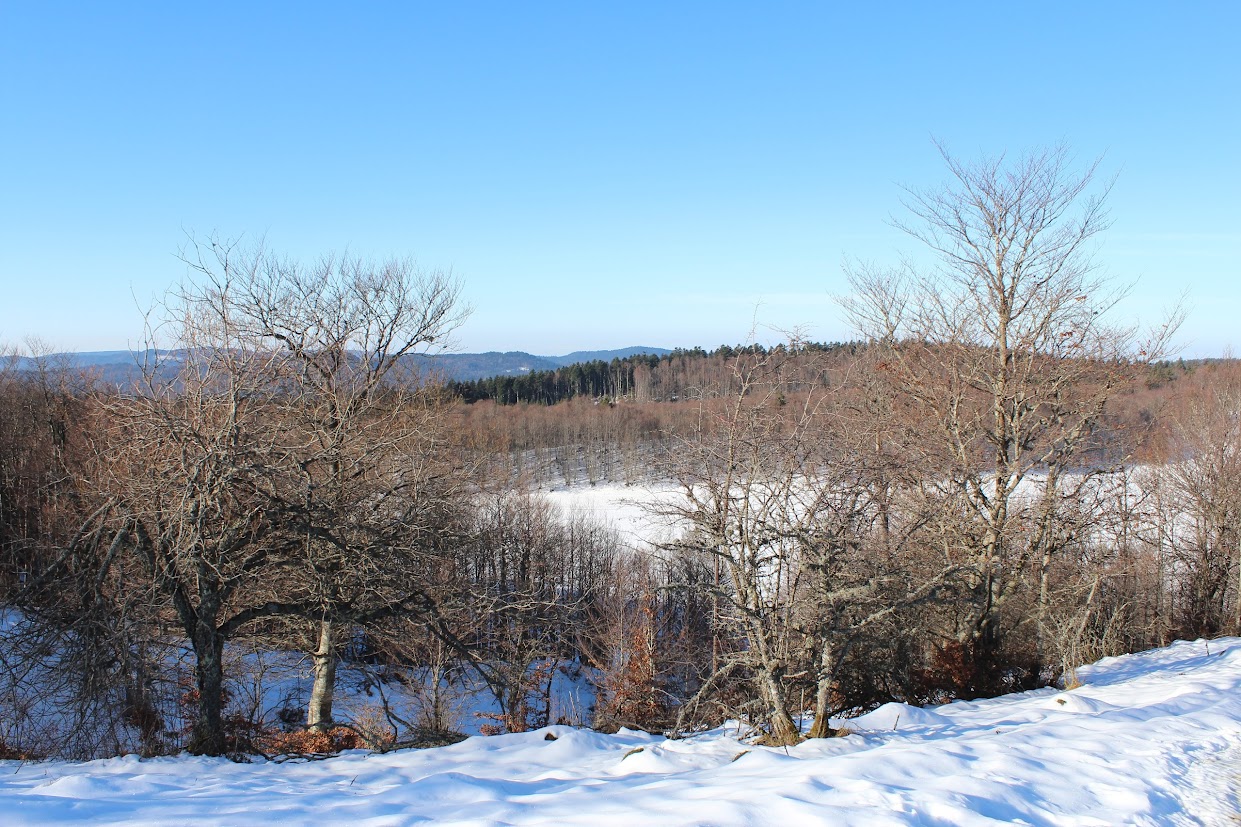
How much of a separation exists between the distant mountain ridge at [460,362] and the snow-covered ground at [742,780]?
5.31m

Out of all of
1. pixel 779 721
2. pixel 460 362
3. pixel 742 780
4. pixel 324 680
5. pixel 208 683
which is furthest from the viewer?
pixel 460 362

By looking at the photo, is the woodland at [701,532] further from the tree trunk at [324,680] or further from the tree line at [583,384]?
the tree line at [583,384]

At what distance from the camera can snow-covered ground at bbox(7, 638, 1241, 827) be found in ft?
13.9

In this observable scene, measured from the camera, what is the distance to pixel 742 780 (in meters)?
4.97

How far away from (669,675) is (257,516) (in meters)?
16.8

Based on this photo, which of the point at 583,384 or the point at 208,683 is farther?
the point at 583,384

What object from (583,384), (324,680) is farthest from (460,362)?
(324,680)

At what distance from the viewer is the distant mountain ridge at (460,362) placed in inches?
690

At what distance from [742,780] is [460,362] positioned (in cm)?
5923

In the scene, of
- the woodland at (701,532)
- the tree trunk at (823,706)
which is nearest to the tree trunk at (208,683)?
the woodland at (701,532)

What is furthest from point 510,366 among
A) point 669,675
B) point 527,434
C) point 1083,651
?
point 1083,651

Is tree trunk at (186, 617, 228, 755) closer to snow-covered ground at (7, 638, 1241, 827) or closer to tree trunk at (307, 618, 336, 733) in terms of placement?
snow-covered ground at (7, 638, 1241, 827)

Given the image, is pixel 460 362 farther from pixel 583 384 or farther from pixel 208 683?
pixel 208 683

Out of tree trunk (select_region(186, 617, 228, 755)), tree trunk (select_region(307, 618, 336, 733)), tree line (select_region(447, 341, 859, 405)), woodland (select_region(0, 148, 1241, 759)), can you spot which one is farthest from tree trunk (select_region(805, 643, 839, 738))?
tree line (select_region(447, 341, 859, 405))
